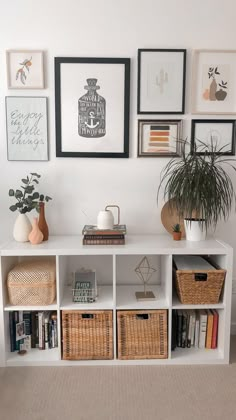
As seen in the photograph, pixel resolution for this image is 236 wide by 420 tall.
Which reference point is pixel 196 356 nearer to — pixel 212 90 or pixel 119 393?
pixel 119 393

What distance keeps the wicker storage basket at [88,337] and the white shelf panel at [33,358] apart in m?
0.09

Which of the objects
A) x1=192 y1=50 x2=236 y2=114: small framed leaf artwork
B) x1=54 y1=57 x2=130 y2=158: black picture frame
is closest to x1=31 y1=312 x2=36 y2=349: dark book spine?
x1=54 y1=57 x2=130 y2=158: black picture frame

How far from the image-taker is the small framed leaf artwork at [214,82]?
2.43 metres

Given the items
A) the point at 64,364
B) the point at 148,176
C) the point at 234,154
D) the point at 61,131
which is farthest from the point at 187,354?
the point at 61,131

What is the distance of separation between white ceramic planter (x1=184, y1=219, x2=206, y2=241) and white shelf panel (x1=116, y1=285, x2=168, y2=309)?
1.41 ft

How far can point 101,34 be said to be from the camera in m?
2.40

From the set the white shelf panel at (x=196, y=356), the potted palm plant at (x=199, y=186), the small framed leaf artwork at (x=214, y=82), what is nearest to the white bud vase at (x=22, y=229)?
the potted palm plant at (x=199, y=186)

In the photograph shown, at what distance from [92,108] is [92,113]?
33 millimetres

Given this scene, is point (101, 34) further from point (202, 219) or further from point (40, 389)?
point (40, 389)

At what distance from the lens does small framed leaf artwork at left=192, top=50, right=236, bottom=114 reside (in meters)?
2.43

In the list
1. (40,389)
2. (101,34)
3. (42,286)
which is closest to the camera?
(40,389)

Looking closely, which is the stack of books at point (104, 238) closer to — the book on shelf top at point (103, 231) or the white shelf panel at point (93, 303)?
the book on shelf top at point (103, 231)

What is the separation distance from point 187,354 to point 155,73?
1862 millimetres

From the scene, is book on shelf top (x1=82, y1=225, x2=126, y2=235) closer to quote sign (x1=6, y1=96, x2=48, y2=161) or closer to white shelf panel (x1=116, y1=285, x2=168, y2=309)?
white shelf panel (x1=116, y1=285, x2=168, y2=309)
